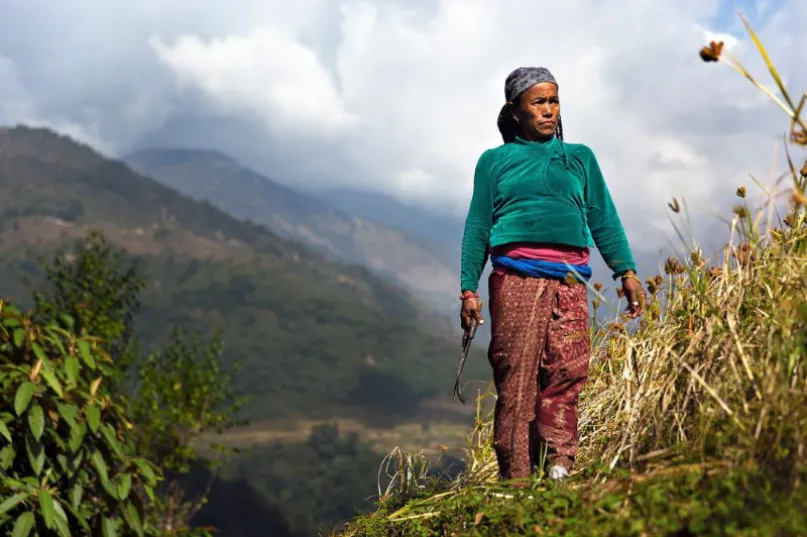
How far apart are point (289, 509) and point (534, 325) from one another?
13439 cm

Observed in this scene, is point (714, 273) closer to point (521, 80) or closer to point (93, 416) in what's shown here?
point (521, 80)

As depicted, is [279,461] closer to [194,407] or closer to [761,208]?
[194,407]

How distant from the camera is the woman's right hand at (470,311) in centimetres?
411

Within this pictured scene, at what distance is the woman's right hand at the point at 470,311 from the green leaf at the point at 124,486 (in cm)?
235

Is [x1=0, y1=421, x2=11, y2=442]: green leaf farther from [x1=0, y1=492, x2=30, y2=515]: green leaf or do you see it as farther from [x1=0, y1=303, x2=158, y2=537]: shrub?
[x1=0, y1=492, x2=30, y2=515]: green leaf

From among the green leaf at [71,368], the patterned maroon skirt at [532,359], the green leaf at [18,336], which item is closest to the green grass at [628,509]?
the patterned maroon skirt at [532,359]

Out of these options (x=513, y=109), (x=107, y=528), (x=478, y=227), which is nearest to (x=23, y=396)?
(x=107, y=528)

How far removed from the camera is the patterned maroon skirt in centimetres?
381

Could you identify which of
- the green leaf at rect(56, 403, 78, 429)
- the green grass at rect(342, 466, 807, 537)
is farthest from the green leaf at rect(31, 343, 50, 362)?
the green grass at rect(342, 466, 807, 537)

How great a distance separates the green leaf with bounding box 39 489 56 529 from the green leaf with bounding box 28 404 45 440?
11.9 inches

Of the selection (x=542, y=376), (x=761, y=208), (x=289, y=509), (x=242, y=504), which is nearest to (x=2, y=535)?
(x=542, y=376)

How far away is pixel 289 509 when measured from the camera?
130375 mm

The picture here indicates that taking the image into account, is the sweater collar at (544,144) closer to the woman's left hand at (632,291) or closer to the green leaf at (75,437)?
the woman's left hand at (632,291)

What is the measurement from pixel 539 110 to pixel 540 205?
526 mm
